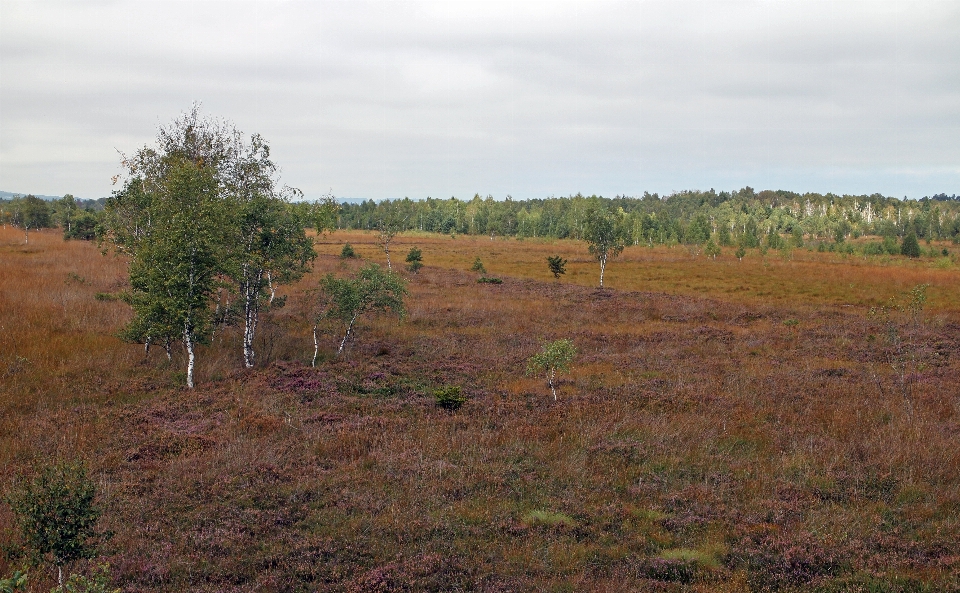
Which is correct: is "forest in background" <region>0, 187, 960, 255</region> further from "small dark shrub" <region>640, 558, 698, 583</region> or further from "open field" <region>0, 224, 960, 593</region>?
"small dark shrub" <region>640, 558, 698, 583</region>

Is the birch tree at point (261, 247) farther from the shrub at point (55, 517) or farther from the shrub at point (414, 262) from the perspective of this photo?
the shrub at point (414, 262)

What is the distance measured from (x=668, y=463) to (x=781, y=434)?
12.7 ft

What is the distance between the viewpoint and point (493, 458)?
13383mm

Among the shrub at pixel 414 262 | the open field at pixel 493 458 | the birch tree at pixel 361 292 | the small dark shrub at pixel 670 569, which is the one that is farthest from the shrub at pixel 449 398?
the shrub at pixel 414 262

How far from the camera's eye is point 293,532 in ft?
32.6

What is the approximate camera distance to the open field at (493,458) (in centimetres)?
913

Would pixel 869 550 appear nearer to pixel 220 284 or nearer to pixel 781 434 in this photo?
pixel 781 434

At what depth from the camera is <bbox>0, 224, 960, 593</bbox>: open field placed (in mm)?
9133

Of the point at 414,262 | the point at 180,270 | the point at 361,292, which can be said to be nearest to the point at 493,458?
the point at 361,292

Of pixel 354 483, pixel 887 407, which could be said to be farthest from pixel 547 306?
Answer: pixel 354 483

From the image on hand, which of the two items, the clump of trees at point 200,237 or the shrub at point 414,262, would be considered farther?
the shrub at point 414,262

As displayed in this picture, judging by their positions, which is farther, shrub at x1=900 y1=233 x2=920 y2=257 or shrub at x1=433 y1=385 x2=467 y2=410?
shrub at x1=900 y1=233 x2=920 y2=257

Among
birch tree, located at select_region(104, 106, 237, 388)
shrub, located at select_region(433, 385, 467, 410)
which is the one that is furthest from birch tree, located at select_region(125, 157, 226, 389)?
shrub, located at select_region(433, 385, 467, 410)

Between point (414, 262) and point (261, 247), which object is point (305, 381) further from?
point (414, 262)
